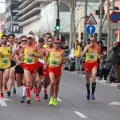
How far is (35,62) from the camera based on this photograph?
580 inches

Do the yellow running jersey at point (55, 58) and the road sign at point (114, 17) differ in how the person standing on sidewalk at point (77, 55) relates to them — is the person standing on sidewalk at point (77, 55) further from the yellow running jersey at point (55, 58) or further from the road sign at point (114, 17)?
the yellow running jersey at point (55, 58)

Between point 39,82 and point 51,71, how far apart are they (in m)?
1.61

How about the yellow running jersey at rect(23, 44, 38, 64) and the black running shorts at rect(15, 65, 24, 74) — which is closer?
the yellow running jersey at rect(23, 44, 38, 64)

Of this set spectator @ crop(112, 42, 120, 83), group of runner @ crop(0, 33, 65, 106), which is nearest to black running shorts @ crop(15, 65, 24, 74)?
group of runner @ crop(0, 33, 65, 106)

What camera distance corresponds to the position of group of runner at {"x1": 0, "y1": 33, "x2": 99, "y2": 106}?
1452cm

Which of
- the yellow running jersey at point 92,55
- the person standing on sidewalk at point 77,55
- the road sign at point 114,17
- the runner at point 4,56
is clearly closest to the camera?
the runner at point 4,56

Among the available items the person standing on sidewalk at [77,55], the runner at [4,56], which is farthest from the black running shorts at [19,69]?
the person standing on sidewalk at [77,55]

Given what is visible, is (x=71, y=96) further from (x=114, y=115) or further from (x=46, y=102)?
(x=114, y=115)

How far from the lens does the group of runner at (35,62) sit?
14.5m

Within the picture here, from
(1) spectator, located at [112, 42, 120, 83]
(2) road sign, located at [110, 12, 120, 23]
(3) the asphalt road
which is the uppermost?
(2) road sign, located at [110, 12, 120, 23]

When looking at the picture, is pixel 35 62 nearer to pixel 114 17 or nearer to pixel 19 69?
pixel 19 69

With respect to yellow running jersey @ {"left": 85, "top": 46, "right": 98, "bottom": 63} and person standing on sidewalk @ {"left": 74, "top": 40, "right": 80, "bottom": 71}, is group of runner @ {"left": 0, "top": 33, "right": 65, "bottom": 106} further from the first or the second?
person standing on sidewalk @ {"left": 74, "top": 40, "right": 80, "bottom": 71}

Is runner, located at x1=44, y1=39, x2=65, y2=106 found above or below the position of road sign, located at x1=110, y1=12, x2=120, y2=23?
below

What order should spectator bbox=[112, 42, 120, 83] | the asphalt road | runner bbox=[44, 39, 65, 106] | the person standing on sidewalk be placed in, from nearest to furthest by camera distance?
1. the asphalt road
2. runner bbox=[44, 39, 65, 106]
3. spectator bbox=[112, 42, 120, 83]
4. the person standing on sidewalk
